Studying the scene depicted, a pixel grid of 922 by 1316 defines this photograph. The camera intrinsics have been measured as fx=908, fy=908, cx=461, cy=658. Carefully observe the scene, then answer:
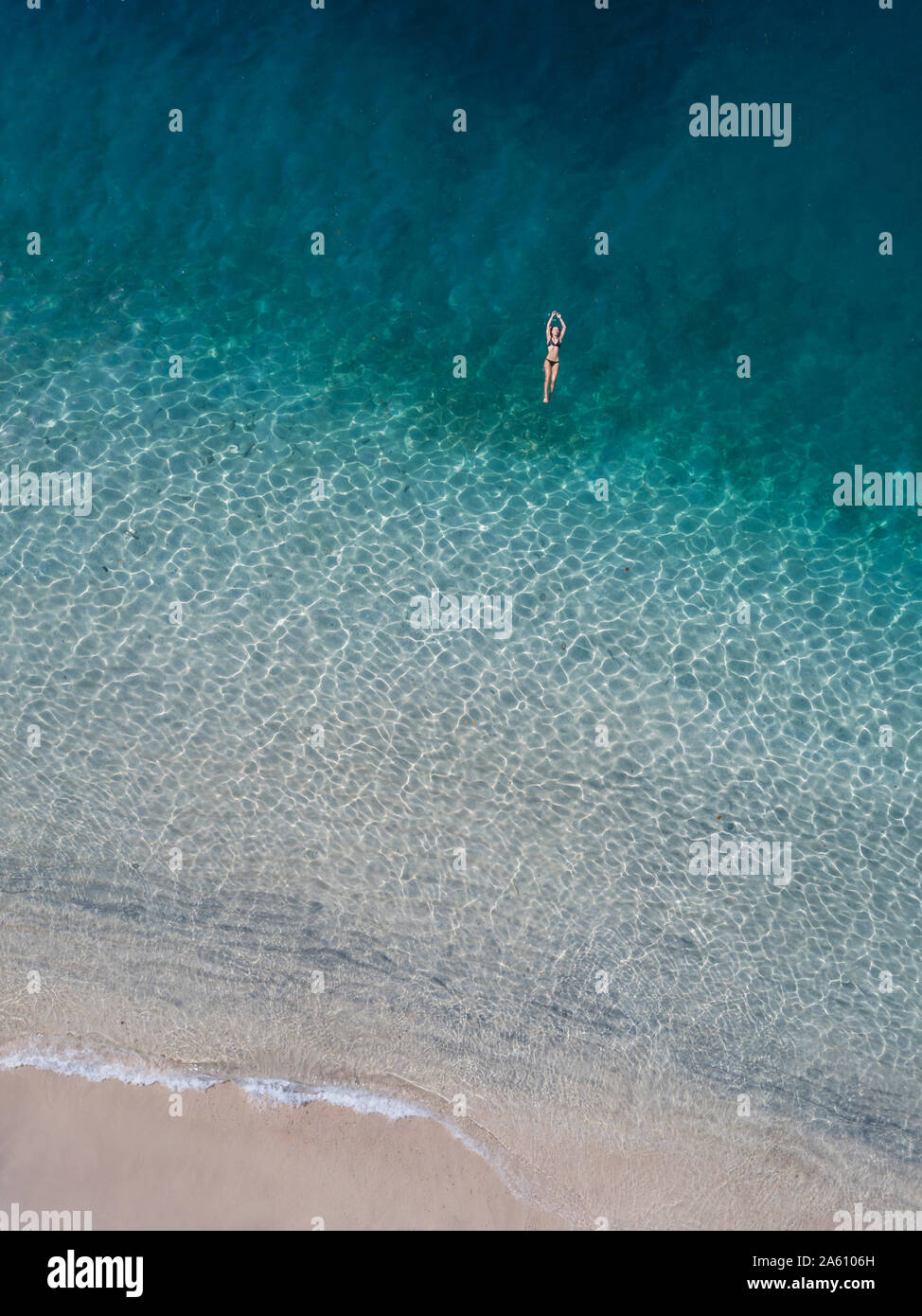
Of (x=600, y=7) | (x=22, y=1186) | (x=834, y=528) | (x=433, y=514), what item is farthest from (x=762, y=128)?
(x=22, y=1186)

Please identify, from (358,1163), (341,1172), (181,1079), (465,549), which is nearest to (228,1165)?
(181,1079)

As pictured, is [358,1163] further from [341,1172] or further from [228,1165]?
[228,1165]

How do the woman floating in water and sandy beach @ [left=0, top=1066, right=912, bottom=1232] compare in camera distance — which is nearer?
sandy beach @ [left=0, top=1066, right=912, bottom=1232]

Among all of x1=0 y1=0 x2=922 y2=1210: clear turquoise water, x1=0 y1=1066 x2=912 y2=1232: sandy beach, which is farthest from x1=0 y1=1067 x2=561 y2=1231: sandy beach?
x1=0 y1=0 x2=922 y2=1210: clear turquoise water

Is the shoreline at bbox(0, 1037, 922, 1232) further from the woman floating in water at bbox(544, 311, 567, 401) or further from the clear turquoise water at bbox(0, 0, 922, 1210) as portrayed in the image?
the woman floating in water at bbox(544, 311, 567, 401)

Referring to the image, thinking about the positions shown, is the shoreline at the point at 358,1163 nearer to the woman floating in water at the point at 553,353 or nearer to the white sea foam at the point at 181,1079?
the white sea foam at the point at 181,1079

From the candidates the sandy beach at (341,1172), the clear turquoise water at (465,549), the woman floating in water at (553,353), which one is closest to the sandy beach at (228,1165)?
the sandy beach at (341,1172)
